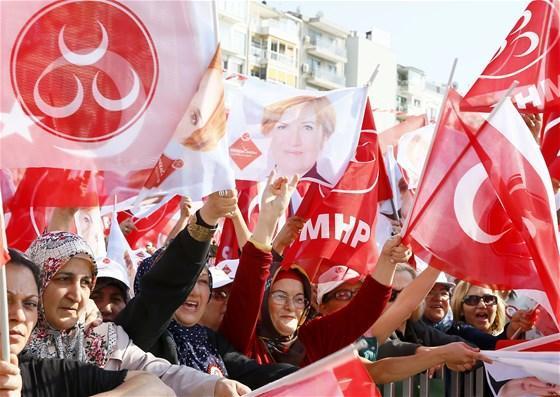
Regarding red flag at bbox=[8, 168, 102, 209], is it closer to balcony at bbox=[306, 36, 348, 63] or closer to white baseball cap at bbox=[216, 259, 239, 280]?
white baseball cap at bbox=[216, 259, 239, 280]

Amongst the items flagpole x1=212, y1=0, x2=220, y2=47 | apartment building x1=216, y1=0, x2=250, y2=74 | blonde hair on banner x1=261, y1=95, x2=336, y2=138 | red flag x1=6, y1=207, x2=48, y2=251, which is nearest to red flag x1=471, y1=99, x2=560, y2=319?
flagpole x1=212, y1=0, x2=220, y2=47

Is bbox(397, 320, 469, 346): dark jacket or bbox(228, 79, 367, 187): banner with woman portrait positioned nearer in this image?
bbox(397, 320, 469, 346): dark jacket

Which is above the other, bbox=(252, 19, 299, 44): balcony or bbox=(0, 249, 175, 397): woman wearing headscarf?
bbox=(252, 19, 299, 44): balcony

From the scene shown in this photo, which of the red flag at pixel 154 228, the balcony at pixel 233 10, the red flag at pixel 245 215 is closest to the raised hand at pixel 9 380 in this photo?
the red flag at pixel 245 215

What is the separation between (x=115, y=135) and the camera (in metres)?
3.30

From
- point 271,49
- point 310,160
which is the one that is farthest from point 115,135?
point 271,49

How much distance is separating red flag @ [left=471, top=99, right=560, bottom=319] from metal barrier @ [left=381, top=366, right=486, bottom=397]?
1082 mm

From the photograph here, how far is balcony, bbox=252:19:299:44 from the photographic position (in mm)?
65750

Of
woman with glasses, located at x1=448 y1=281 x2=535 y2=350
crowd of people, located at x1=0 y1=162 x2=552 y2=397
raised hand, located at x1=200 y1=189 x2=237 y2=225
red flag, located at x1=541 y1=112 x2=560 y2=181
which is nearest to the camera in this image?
crowd of people, located at x1=0 y1=162 x2=552 y2=397

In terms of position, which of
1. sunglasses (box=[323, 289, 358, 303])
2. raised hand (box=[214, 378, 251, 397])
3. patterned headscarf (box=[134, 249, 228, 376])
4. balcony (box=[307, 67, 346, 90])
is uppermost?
balcony (box=[307, 67, 346, 90])

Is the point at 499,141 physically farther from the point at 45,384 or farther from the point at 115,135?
the point at 45,384

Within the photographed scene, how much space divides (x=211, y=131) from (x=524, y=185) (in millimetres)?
1746

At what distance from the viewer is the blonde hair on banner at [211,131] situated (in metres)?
3.35

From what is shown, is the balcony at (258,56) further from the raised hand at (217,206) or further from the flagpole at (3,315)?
the flagpole at (3,315)
